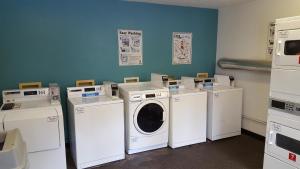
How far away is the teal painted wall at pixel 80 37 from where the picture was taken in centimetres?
299

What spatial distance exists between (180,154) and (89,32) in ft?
7.20

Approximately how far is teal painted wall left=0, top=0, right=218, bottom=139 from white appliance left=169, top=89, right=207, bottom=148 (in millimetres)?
832

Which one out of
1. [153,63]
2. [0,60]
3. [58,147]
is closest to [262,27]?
[153,63]

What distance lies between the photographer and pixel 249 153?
10.6 ft

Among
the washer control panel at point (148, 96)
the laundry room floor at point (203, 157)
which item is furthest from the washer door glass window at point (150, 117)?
the laundry room floor at point (203, 157)

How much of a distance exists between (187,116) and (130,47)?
1401 millimetres

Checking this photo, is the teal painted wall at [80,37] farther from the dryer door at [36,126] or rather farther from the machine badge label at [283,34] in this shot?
the machine badge label at [283,34]

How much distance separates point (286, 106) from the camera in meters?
2.27

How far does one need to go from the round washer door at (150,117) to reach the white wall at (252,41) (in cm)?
158

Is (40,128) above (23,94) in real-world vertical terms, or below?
below

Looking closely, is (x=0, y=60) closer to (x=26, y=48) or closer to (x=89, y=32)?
(x=26, y=48)

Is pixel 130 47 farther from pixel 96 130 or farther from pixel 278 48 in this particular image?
pixel 278 48

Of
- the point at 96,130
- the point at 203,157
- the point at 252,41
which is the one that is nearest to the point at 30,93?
the point at 96,130

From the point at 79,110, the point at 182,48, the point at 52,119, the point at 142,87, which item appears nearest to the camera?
the point at 52,119
